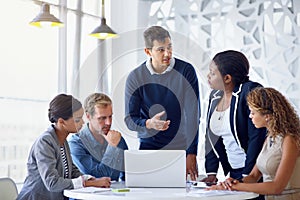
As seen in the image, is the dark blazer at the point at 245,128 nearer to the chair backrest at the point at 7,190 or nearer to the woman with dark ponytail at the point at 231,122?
the woman with dark ponytail at the point at 231,122

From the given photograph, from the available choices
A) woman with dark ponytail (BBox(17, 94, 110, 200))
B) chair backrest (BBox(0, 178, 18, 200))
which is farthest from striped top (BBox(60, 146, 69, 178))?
chair backrest (BBox(0, 178, 18, 200))

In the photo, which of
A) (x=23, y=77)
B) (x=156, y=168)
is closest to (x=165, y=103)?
(x=156, y=168)

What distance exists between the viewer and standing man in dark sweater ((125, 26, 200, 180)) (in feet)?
10.3

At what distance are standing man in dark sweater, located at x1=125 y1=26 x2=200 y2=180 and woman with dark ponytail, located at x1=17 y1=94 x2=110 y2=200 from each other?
1.28 feet

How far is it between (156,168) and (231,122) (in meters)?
0.52

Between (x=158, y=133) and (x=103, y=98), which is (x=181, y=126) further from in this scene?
(x=103, y=98)

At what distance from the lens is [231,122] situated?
2869 millimetres

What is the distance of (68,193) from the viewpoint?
8.58 ft

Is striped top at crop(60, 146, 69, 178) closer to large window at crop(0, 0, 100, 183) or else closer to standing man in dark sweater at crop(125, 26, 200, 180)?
standing man in dark sweater at crop(125, 26, 200, 180)

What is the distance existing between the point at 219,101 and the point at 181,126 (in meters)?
0.32

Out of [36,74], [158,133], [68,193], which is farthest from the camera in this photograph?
[36,74]

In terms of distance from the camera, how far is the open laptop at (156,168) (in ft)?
8.71

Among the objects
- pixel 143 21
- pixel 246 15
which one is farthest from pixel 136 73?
pixel 143 21

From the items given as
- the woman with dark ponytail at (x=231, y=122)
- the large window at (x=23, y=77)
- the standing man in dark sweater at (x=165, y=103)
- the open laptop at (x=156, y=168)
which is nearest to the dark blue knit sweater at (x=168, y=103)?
the standing man in dark sweater at (x=165, y=103)
